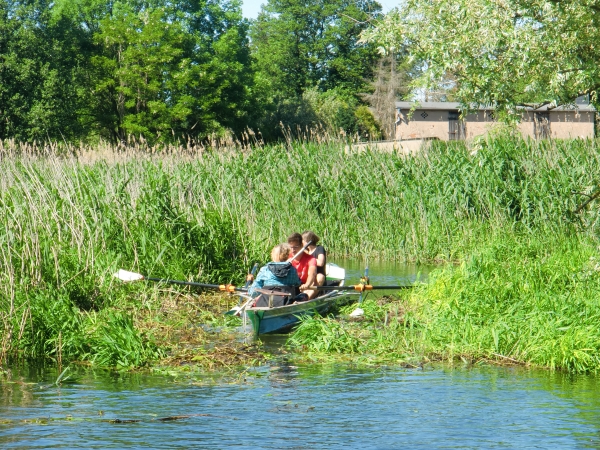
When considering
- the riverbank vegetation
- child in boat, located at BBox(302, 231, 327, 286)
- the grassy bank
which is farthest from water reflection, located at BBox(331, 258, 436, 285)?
the grassy bank

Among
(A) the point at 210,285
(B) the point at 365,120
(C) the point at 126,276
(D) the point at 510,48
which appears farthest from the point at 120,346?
(B) the point at 365,120

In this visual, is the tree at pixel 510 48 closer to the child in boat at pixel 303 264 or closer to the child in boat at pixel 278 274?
the child in boat at pixel 303 264

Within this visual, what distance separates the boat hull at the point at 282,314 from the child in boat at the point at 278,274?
1.36 ft

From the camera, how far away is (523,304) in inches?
413

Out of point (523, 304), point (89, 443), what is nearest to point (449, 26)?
point (523, 304)

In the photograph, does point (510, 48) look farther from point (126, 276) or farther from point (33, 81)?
point (33, 81)

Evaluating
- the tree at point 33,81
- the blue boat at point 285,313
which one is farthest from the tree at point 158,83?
the blue boat at point 285,313

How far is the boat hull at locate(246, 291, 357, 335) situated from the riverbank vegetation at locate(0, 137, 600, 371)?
63 centimetres

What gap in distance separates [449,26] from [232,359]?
6262 mm

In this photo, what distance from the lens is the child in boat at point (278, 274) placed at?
11.9 meters

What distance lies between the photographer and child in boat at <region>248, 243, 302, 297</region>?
38.9 ft

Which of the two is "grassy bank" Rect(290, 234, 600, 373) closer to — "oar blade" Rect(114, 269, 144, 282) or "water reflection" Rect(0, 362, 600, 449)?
"water reflection" Rect(0, 362, 600, 449)

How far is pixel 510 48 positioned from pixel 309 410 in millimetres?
6700

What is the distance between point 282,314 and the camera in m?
11.4
